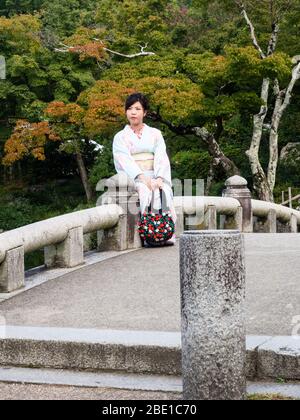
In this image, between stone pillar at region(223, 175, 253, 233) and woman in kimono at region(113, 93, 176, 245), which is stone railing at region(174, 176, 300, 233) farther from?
woman in kimono at region(113, 93, 176, 245)

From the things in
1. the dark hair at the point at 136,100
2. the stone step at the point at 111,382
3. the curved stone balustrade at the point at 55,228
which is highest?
the dark hair at the point at 136,100

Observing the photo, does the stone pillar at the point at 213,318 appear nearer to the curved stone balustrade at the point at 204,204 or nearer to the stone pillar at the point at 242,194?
the curved stone balustrade at the point at 204,204

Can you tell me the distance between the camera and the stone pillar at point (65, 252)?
24.0 feet

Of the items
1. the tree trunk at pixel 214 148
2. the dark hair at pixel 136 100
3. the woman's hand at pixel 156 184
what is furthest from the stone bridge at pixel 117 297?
the tree trunk at pixel 214 148

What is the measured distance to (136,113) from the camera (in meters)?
8.26

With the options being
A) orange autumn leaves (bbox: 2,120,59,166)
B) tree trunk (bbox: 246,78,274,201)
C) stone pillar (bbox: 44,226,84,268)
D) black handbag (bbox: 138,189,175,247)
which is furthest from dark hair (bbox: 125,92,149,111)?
orange autumn leaves (bbox: 2,120,59,166)

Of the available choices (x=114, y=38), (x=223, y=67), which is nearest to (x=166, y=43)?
(x=114, y=38)

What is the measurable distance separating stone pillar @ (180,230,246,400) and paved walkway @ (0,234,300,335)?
1161 mm

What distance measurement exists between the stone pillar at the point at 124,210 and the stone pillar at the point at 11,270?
2.17 meters

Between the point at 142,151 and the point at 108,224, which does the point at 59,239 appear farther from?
the point at 142,151

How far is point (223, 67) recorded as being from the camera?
21.3 m

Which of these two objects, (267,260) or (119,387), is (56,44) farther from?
(119,387)

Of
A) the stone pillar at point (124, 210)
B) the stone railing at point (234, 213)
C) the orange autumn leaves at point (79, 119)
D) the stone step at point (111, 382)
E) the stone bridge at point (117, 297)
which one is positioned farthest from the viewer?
the orange autumn leaves at point (79, 119)

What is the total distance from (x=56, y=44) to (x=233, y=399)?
2435 cm
